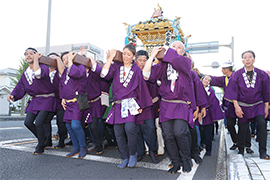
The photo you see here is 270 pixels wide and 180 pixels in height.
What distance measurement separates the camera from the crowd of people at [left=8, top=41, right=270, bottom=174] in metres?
2.96

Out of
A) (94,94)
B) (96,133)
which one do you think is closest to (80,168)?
(96,133)

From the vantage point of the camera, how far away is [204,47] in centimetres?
1597

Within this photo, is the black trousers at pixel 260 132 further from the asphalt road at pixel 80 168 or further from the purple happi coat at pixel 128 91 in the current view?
the purple happi coat at pixel 128 91

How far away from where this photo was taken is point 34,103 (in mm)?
3957

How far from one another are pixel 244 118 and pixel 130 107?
7.47ft

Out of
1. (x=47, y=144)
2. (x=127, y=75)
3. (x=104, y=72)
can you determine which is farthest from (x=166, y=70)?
(x=47, y=144)

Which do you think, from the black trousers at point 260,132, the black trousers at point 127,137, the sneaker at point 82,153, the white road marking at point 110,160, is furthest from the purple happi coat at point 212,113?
the sneaker at point 82,153

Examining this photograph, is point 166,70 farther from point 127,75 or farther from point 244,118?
point 244,118

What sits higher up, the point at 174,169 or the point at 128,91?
the point at 128,91

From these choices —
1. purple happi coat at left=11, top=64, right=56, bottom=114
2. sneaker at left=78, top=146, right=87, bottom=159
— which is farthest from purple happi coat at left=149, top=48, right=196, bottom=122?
purple happi coat at left=11, top=64, right=56, bottom=114

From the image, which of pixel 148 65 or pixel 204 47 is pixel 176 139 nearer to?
pixel 148 65

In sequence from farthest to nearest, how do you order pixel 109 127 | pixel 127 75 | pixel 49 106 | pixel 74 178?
pixel 109 127 < pixel 49 106 < pixel 127 75 < pixel 74 178

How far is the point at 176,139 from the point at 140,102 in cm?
82

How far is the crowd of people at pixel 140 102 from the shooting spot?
296cm
